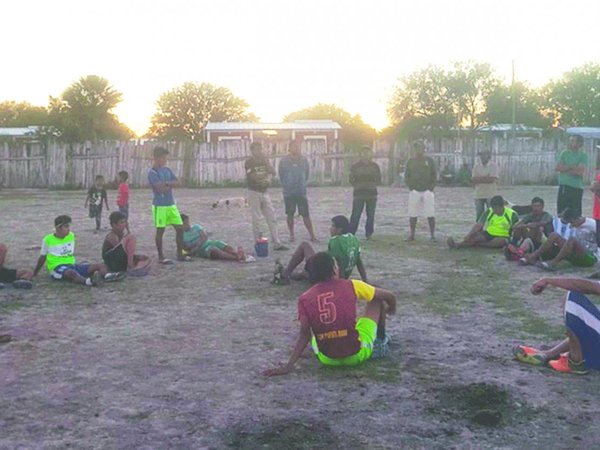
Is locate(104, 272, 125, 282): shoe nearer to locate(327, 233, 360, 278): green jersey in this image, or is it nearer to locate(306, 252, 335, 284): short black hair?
locate(327, 233, 360, 278): green jersey

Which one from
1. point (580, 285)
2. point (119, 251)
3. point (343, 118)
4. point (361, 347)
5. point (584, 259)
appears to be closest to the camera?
point (580, 285)

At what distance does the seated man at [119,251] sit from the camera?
8836mm

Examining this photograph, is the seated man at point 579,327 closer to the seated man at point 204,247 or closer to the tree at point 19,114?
the seated man at point 204,247

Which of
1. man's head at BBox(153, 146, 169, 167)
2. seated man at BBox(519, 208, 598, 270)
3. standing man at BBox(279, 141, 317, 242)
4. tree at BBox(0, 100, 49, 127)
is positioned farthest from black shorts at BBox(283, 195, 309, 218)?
tree at BBox(0, 100, 49, 127)

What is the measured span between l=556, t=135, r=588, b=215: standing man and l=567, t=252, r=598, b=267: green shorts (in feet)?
4.51

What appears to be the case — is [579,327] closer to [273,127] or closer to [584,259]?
[584,259]

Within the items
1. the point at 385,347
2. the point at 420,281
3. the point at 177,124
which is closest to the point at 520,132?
the point at 177,124

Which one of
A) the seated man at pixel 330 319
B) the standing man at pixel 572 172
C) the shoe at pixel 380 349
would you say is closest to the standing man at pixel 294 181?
the standing man at pixel 572 172

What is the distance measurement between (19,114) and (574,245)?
7080 centimetres

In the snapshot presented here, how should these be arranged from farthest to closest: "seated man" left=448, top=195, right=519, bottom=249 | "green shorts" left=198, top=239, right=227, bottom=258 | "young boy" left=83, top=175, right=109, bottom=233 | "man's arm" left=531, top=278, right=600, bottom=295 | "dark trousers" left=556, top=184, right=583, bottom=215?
"young boy" left=83, top=175, right=109, bottom=233 < "seated man" left=448, top=195, right=519, bottom=249 < "dark trousers" left=556, top=184, right=583, bottom=215 < "green shorts" left=198, top=239, right=227, bottom=258 < "man's arm" left=531, top=278, right=600, bottom=295

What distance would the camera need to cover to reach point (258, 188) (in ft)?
36.5

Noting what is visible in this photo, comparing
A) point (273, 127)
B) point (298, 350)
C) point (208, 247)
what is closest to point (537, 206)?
point (208, 247)

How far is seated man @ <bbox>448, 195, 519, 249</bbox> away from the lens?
35.9 feet

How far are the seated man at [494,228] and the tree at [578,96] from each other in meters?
43.6
